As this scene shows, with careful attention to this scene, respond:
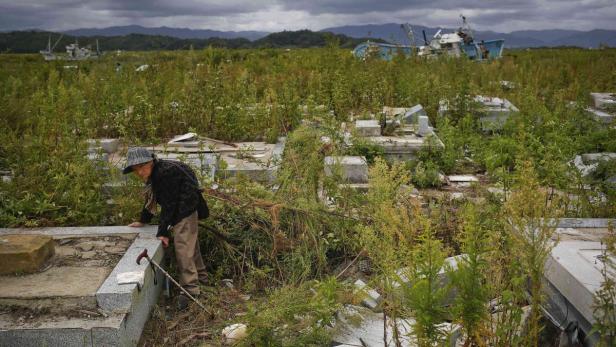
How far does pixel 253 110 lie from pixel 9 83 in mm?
5869

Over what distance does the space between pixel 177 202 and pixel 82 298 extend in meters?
Result: 1.26

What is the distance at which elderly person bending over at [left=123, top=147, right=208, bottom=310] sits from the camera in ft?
16.3

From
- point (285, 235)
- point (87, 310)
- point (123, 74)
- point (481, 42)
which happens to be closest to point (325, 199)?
point (285, 235)

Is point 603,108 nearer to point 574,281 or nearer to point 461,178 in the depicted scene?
point 461,178

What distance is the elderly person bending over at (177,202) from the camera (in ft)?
16.3

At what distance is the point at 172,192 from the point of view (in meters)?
5.05

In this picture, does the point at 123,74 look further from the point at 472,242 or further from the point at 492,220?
the point at 472,242

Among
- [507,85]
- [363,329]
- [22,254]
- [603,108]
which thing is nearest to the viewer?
[363,329]

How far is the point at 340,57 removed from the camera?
12156 millimetres

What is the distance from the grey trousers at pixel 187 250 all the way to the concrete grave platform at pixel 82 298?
0.19 m

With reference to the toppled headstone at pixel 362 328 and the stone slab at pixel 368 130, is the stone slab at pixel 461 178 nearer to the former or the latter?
the stone slab at pixel 368 130

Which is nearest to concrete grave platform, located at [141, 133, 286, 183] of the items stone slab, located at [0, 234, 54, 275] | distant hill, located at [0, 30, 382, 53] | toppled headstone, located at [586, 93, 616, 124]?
stone slab, located at [0, 234, 54, 275]

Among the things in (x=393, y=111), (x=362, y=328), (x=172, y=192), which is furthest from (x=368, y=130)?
(x=362, y=328)

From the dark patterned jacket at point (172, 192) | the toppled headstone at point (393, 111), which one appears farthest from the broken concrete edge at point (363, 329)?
the toppled headstone at point (393, 111)
